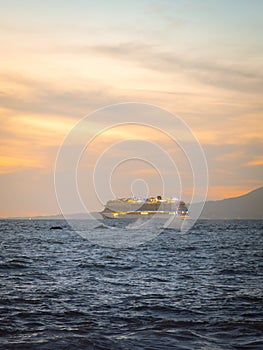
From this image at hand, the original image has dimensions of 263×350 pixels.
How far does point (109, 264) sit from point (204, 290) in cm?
1430

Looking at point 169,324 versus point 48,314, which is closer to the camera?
point 169,324

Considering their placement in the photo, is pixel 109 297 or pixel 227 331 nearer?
pixel 227 331

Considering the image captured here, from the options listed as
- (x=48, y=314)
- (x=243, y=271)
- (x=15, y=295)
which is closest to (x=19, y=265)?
(x=15, y=295)

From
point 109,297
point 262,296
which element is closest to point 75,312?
point 109,297

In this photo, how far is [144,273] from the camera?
107 ft

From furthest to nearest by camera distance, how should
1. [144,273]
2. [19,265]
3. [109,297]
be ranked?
[19,265] < [144,273] < [109,297]

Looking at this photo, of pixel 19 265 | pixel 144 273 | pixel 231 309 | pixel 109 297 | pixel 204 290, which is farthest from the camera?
pixel 19 265

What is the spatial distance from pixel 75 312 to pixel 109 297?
373cm

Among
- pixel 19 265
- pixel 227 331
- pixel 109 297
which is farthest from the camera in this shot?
pixel 19 265

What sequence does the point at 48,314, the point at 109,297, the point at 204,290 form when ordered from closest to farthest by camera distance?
the point at 48,314 < the point at 109,297 < the point at 204,290

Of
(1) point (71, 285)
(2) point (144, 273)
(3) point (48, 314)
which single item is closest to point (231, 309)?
(3) point (48, 314)

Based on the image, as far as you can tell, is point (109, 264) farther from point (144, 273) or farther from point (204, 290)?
point (204, 290)

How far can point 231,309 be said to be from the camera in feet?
67.2

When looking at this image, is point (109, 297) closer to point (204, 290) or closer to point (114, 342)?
point (204, 290)
